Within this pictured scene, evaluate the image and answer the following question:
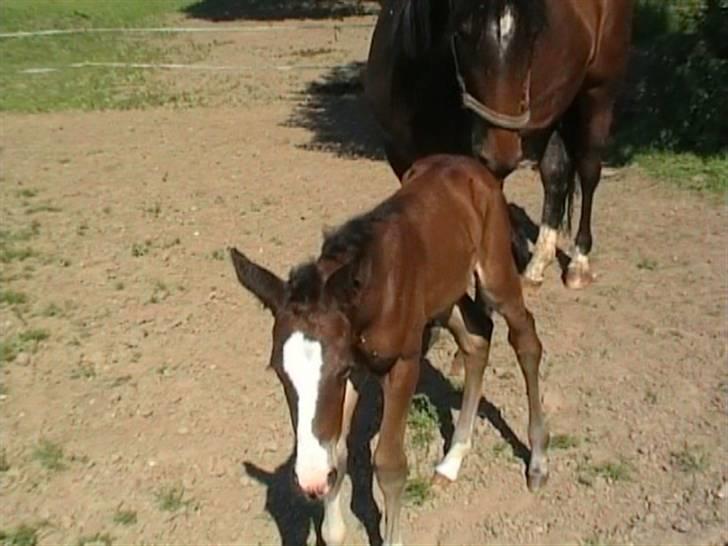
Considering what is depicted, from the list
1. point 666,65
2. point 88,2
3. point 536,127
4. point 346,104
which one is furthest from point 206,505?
point 88,2

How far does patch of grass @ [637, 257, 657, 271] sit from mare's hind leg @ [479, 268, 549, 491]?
7.32 feet

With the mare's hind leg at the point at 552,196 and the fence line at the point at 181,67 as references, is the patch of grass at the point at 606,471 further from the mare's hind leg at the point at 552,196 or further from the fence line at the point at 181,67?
the fence line at the point at 181,67

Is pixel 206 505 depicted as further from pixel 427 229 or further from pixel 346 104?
pixel 346 104

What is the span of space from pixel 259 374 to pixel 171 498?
1029 mm

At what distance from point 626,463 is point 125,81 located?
34.8 feet

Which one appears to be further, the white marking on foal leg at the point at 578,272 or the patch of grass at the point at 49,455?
the white marking on foal leg at the point at 578,272

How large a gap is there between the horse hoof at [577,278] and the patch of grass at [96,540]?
300 centimetres

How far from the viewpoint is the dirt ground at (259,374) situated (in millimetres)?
4066

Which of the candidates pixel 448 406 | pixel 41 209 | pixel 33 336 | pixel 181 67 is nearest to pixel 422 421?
pixel 448 406

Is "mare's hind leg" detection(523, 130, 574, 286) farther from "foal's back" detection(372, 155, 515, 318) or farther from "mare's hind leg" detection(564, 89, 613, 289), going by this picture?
"foal's back" detection(372, 155, 515, 318)

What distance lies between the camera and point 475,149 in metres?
4.46

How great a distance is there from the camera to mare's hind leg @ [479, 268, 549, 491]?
3.85 metres

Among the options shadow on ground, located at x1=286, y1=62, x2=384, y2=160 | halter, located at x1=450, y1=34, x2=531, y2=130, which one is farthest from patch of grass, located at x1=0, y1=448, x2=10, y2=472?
shadow on ground, located at x1=286, y1=62, x2=384, y2=160

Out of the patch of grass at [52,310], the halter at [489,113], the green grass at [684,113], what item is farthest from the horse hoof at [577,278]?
the patch of grass at [52,310]
